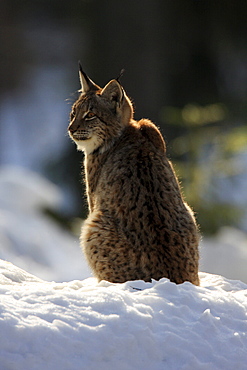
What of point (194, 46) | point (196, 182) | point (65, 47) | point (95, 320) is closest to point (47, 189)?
point (196, 182)

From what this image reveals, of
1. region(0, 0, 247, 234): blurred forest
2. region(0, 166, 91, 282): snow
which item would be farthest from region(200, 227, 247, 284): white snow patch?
region(0, 166, 91, 282): snow

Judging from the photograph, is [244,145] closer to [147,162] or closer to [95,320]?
[147,162]

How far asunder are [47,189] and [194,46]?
4.88 m

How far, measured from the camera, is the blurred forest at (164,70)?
9.54 m

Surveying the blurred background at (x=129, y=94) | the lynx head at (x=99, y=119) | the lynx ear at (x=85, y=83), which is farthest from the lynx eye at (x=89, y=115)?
the blurred background at (x=129, y=94)

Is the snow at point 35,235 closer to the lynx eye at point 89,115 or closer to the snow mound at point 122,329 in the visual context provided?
the lynx eye at point 89,115

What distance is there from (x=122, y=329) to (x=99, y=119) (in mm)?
2437

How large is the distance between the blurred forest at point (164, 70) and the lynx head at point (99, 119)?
13.7 feet

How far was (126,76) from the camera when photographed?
12.5m

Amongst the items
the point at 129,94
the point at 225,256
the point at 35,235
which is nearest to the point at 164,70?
the point at 129,94

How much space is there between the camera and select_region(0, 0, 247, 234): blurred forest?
954 centimetres

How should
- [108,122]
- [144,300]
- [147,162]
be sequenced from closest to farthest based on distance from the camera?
[144,300], [147,162], [108,122]

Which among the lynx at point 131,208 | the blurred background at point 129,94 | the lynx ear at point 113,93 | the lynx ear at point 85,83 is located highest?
the blurred background at point 129,94

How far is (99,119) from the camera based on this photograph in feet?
16.6
